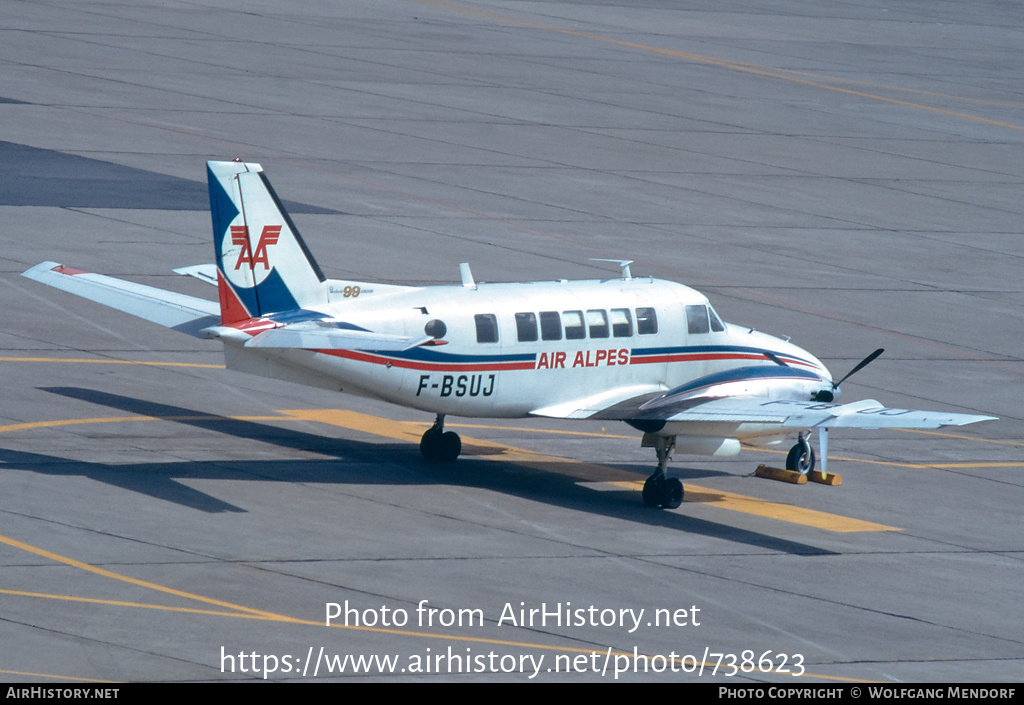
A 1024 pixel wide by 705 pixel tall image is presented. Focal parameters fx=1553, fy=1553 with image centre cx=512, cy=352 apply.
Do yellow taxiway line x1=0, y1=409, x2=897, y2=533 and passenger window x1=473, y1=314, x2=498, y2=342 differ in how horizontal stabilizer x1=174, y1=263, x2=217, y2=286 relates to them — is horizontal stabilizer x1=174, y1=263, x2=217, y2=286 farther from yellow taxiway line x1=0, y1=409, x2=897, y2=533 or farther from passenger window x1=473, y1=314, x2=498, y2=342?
passenger window x1=473, y1=314, x2=498, y2=342

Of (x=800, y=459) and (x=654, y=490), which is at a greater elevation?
(x=800, y=459)

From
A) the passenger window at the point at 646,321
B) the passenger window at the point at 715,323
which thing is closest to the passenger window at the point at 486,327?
the passenger window at the point at 646,321

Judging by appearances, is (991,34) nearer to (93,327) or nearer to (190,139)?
(190,139)

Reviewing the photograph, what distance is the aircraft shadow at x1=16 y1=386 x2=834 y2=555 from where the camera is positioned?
1073 inches

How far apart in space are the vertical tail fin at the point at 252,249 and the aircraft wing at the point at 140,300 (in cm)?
136

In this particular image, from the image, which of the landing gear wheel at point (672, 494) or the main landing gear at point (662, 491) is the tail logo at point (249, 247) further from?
the landing gear wheel at point (672, 494)

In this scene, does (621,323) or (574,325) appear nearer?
(574,325)

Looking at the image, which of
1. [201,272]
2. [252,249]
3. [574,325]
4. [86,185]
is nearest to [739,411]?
Answer: [574,325]

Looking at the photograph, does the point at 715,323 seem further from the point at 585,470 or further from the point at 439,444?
the point at 439,444

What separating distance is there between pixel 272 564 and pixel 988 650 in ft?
35.4

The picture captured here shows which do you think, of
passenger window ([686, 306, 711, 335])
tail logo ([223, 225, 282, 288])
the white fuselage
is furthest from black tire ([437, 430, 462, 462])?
tail logo ([223, 225, 282, 288])

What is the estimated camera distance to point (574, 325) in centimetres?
2967

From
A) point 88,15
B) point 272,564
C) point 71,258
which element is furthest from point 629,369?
point 88,15

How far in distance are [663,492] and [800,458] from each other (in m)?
3.54
